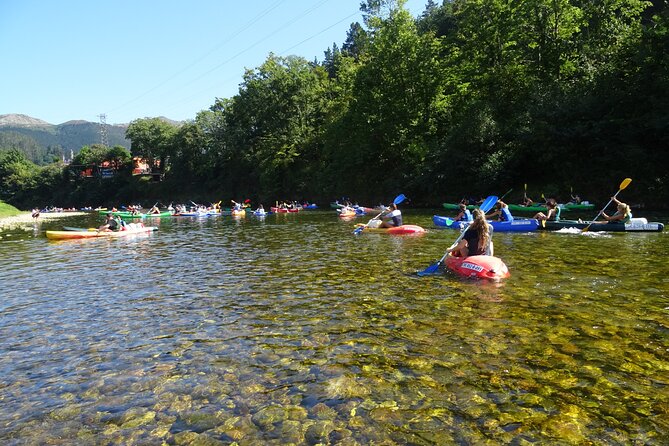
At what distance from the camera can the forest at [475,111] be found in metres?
29.3

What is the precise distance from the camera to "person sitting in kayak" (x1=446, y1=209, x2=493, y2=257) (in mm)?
10406

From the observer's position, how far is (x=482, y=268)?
9.98 meters

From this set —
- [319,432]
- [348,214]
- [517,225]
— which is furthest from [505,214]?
[319,432]

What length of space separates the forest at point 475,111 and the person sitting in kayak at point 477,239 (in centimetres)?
2257

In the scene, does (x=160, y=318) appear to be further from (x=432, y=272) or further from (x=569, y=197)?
(x=569, y=197)

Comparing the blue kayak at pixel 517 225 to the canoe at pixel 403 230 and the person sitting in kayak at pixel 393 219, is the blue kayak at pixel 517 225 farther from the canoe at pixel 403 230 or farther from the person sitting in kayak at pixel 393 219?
the person sitting in kayak at pixel 393 219

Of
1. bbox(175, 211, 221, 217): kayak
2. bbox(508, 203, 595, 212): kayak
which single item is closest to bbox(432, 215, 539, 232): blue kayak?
bbox(508, 203, 595, 212): kayak

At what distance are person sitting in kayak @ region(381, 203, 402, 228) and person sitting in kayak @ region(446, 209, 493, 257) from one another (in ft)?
30.5

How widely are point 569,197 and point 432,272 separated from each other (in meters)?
24.9

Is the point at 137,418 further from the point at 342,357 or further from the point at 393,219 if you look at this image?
the point at 393,219

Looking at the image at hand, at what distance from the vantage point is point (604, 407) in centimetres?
438

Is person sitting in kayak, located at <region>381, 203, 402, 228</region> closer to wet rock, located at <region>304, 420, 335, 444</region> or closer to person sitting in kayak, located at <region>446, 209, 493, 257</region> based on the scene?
person sitting in kayak, located at <region>446, 209, 493, 257</region>

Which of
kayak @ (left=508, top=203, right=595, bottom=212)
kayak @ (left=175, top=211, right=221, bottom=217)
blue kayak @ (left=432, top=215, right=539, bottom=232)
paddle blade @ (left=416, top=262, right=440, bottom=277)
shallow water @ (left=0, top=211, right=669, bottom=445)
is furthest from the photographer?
kayak @ (left=175, top=211, right=221, bottom=217)

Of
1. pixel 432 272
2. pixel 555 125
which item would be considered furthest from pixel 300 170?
pixel 432 272
